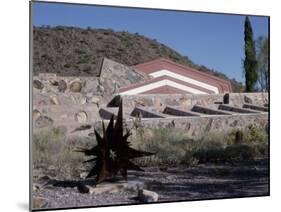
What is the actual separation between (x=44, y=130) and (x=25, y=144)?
1.00ft

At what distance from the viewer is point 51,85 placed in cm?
815

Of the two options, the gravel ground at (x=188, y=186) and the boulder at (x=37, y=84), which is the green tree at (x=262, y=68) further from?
the boulder at (x=37, y=84)

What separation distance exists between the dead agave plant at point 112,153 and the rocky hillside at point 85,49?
2.44 feet

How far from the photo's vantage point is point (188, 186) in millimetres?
8742

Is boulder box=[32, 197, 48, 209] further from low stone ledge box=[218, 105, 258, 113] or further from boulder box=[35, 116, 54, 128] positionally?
low stone ledge box=[218, 105, 258, 113]

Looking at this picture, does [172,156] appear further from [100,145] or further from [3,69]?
[3,69]

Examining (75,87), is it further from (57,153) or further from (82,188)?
(82,188)

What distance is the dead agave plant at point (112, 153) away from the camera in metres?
8.27

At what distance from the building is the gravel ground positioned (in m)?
1.11

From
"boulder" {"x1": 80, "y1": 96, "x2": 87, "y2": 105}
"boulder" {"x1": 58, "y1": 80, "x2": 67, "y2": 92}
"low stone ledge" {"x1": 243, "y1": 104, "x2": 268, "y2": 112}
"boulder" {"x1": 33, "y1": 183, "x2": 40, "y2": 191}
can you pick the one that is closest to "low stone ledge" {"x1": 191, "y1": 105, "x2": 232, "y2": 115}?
"low stone ledge" {"x1": 243, "y1": 104, "x2": 268, "y2": 112}

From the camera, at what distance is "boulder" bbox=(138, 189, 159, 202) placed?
842 centimetres

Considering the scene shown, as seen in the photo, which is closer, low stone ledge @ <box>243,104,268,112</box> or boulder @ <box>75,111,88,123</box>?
boulder @ <box>75,111,88,123</box>

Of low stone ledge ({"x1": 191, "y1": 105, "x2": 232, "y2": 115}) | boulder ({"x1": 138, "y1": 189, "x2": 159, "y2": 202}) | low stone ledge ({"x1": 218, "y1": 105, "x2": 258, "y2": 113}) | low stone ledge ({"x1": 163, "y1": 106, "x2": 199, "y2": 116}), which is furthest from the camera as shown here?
low stone ledge ({"x1": 218, "y1": 105, "x2": 258, "y2": 113})
